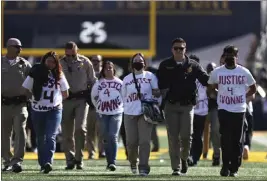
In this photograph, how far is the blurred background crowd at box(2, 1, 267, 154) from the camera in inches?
1358

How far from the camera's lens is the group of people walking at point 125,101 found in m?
16.2

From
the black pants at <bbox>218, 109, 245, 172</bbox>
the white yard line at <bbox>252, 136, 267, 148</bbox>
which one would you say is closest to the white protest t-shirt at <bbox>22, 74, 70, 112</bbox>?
the black pants at <bbox>218, 109, 245, 172</bbox>

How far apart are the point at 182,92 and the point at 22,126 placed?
277 cm

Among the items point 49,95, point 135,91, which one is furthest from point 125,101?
point 49,95

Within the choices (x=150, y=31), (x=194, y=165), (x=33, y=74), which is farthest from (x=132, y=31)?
(x=33, y=74)

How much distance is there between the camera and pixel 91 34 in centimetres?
3512

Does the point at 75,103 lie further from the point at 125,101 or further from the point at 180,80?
the point at 180,80

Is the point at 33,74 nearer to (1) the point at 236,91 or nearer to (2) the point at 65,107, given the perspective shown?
(2) the point at 65,107

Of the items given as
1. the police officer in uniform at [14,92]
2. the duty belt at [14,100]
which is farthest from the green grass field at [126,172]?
the duty belt at [14,100]

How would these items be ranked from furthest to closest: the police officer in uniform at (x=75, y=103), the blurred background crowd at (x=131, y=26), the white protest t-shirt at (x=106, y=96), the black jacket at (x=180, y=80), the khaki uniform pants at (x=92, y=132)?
the blurred background crowd at (x=131, y=26)
the khaki uniform pants at (x=92, y=132)
the police officer in uniform at (x=75, y=103)
the white protest t-shirt at (x=106, y=96)
the black jacket at (x=180, y=80)

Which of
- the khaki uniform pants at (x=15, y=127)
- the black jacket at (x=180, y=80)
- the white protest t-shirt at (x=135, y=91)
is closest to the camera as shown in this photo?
the black jacket at (x=180, y=80)

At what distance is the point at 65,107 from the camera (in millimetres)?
18406

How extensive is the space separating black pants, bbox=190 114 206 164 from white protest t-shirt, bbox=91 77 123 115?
6.83 feet

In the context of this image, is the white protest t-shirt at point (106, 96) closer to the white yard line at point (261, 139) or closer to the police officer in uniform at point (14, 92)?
the police officer in uniform at point (14, 92)
